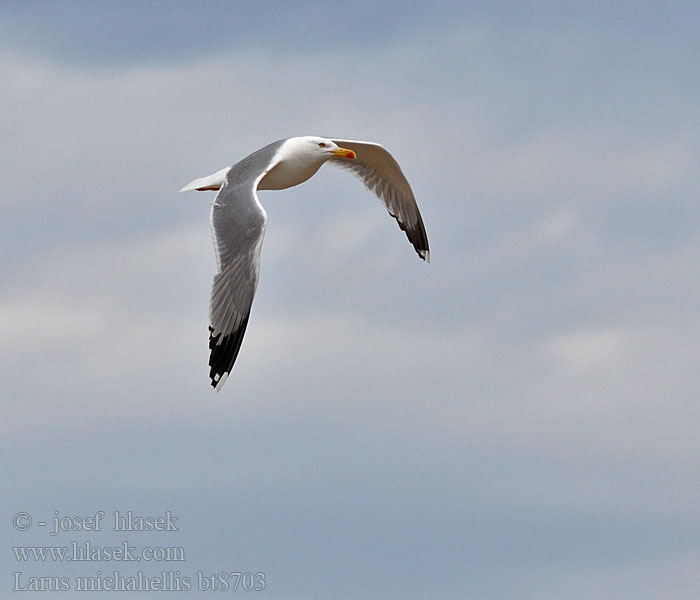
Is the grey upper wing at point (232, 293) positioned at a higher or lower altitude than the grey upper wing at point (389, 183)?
lower

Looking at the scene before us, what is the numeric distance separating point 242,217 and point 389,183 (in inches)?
214

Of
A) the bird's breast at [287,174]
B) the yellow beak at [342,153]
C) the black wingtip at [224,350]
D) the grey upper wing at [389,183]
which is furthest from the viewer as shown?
the grey upper wing at [389,183]

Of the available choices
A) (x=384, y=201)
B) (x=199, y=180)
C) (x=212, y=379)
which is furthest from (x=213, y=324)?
(x=384, y=201)

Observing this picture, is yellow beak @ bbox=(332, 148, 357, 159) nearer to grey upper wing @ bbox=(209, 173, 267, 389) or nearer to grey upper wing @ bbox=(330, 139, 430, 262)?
grey upper wing @ bbox=(330, 139, 430, 262)

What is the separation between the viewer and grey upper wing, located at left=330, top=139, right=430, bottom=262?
18562 mm

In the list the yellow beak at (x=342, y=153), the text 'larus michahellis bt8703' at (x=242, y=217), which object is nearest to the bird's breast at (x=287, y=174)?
the text 'larus michahellis bt8703' at (x=242, y=217)

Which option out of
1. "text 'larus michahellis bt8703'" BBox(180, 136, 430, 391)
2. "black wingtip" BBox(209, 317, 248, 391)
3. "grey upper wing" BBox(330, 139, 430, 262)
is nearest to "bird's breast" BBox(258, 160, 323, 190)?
"text 'larus michahellis bt8703'" BBox(180, 136, 430, 391)

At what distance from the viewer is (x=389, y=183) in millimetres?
19328

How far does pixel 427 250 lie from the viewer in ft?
66.2

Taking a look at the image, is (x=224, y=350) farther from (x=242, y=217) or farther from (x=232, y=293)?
(x=242, y=217)

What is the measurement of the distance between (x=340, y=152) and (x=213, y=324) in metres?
3.69

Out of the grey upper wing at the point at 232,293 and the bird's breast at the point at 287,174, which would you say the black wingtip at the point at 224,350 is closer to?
the grey upper wing at the point at 232,293

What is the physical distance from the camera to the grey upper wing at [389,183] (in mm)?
18562

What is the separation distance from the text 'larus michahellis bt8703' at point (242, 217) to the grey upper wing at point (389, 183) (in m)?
0.05
